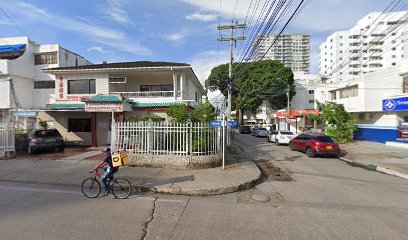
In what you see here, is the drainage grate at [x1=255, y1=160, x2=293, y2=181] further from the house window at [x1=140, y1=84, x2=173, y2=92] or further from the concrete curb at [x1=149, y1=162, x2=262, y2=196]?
the house window at [x1=140, y1=84, x2=173, y2=92]

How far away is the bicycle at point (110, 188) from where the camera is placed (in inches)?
247

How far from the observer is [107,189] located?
21.0 feet

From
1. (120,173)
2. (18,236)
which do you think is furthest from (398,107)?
(18,236)

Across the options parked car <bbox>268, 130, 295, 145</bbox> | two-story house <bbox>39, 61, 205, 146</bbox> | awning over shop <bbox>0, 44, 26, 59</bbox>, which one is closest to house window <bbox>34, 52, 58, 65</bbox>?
awning over shop <bbox>0, 44, 26, 59</bbox>

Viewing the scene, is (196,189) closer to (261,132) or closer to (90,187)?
(90,187)

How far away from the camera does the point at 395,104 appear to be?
1861 centimetres

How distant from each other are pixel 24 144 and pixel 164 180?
11.2 meters

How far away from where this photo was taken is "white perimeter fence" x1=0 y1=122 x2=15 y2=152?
39.1ft

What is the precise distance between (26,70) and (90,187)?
2841 cm

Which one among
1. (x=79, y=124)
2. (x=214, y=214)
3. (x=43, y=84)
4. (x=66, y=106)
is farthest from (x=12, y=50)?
(x=214, y=214)

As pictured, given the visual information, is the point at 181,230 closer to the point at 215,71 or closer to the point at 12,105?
the point at 12,105

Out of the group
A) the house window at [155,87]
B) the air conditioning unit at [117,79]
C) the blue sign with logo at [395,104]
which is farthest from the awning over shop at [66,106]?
the blue sign with logo at [395,104]

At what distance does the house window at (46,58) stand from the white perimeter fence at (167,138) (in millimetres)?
23816

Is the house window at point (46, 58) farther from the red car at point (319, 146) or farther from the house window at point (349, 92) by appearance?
the house window at point (349, 92)
